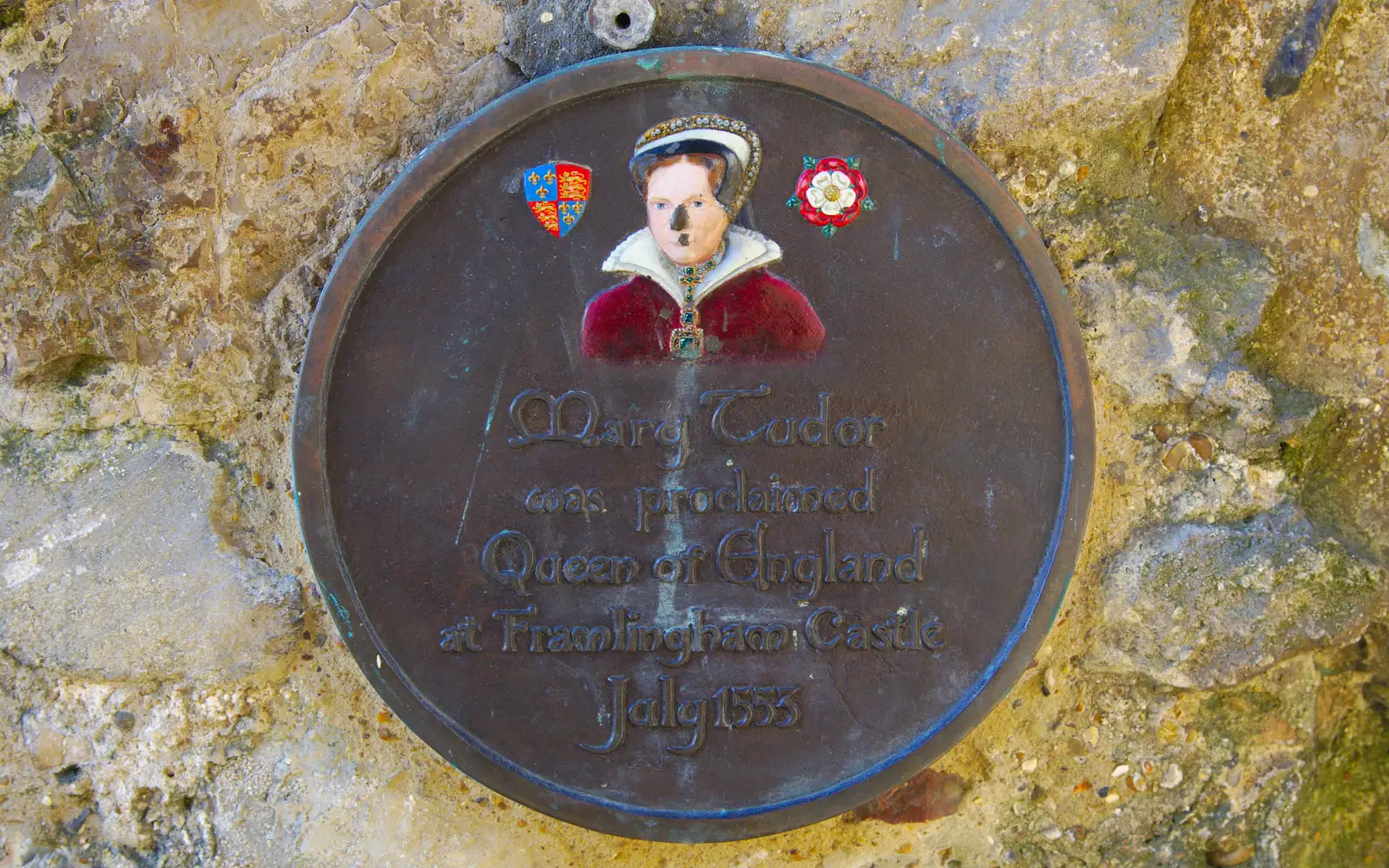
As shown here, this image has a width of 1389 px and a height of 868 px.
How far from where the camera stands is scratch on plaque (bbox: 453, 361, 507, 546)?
1796mm

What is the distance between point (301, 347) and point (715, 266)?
74 centimetres

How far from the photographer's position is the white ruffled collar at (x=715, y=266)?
1.76 meters

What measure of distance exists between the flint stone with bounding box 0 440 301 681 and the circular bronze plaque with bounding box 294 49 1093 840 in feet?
0.81

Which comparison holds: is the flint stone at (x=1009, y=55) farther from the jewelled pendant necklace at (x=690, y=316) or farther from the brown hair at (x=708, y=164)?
the jewelled pendant necklace at (x=690, y=316)

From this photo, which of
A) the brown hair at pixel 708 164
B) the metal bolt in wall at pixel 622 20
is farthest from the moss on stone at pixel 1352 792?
the metal bolt in wall at pixel 622 20

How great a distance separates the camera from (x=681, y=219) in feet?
5.67

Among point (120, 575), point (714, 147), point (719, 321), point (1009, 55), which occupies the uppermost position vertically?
point (1009, 55)

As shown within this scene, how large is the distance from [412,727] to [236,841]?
1.42 feet

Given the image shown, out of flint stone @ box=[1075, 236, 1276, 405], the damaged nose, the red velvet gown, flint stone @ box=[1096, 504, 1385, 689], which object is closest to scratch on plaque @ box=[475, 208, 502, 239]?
the red velvet gown

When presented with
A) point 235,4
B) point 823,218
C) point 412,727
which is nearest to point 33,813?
point 412,727

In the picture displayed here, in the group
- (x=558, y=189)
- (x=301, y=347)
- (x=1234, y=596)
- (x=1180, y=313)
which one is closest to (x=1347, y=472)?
(x=1234, y=596)

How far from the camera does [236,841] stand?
75.9 inches

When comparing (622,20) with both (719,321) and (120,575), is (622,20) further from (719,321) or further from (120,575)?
(120,575)

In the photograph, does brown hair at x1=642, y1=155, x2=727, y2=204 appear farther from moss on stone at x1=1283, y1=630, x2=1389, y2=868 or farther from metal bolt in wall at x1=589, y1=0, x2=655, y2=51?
moss on stone at x1=1283, y1=630, x2=1389, y2=868
